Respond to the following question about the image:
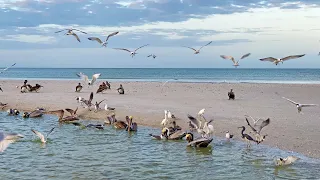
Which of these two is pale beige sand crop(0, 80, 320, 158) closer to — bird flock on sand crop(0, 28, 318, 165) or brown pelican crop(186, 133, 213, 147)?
bird flock on sand crop(0, 28, 318, 165)

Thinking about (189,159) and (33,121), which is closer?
(189,159)

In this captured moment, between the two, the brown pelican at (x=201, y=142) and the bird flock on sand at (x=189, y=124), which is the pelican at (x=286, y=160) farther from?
the brown pelican at (x=201, y=142)

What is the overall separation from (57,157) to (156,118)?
22.5ft

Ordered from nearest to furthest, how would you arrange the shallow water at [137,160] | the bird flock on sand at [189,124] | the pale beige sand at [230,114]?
1. the shallow water at [137,160]
2. the bird flock on sand at [189,124]
3. the pale beige sand at [230,114]

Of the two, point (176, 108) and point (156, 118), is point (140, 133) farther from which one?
point (176, 108)

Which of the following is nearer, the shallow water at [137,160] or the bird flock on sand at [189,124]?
the shallow water at [137,160]

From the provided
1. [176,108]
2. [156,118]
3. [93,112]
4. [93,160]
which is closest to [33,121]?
[93,112]

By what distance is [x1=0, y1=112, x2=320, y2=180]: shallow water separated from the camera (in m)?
10.2

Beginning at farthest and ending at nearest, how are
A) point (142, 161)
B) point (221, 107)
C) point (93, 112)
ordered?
point (221, 107) → point (93, 112) → point (142, 161)

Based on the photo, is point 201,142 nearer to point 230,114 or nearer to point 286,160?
point 286,160

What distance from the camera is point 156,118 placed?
18219 millimetres

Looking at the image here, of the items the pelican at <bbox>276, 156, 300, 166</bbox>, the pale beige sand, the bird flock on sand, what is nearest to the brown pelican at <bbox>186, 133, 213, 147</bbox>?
the bird flock on sand

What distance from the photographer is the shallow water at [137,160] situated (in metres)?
10.2

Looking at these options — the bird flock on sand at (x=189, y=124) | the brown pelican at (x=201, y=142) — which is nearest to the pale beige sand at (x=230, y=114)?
the bird flock on sand at (x=189, y=124)
